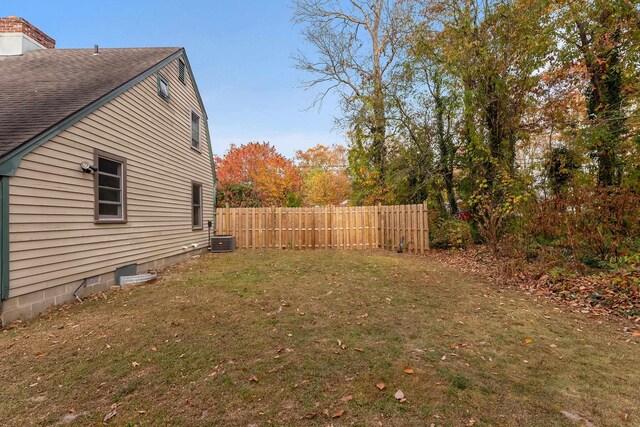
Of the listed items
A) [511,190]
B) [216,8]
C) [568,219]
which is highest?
[216,8]

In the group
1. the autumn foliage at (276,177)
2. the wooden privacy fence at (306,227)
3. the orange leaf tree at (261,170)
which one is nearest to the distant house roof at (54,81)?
the wooden privacy fence at (306,227)

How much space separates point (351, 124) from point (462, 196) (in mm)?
6166

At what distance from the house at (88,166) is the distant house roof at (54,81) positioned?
27 mm

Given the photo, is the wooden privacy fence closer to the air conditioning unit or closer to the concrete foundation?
the air conditioning unit

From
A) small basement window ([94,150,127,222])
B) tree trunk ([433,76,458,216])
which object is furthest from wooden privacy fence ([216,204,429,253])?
small basement window ([94,150,127,222])

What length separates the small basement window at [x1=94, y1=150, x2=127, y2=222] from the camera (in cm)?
584

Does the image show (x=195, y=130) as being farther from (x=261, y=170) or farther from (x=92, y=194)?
(x=261, y=170)

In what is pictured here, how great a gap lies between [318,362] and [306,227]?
9.35 m

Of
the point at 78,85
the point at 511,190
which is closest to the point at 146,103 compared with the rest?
the point at 78,85

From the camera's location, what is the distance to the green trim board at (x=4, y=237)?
394cm

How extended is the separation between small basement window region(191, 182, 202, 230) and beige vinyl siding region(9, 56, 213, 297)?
29 cm

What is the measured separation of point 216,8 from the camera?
11.0m

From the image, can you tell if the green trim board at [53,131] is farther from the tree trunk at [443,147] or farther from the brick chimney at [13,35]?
the tree trunk at [443,147]

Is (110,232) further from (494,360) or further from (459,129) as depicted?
(459,129)
